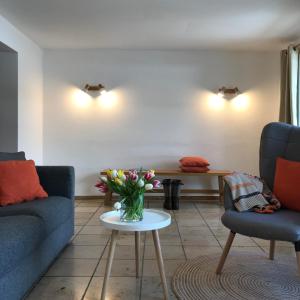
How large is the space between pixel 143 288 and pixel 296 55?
3.48m

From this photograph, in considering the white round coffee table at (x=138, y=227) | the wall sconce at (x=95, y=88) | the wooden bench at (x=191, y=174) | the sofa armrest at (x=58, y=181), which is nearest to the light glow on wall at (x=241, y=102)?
the wooden bench at (x=191, y=174)

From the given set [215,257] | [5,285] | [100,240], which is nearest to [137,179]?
[5,285]

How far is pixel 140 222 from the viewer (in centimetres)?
193

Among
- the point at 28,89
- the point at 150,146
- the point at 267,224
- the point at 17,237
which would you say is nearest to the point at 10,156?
the point at 17,237

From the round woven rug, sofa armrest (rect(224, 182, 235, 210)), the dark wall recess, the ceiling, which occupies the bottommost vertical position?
the round woven rug

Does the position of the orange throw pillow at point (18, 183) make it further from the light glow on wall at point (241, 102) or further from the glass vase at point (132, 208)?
the light glow on wall at point (241, 102)

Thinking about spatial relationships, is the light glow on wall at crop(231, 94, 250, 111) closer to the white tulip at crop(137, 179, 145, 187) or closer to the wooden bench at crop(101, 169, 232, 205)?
the wooden bench at crop(101, 169, 232, 205)

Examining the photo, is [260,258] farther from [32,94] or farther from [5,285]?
[32,94]

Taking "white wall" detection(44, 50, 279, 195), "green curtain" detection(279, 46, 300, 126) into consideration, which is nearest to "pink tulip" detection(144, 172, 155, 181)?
"green curtain" detection(279, 46, 300, 126)

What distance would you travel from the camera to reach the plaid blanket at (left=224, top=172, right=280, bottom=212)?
7.58 feet

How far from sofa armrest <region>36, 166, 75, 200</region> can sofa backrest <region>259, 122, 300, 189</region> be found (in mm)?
1648

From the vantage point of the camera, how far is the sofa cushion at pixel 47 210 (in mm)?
2240

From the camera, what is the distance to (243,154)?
5090 mm

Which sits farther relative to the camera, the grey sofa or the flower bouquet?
the flower bouquet
